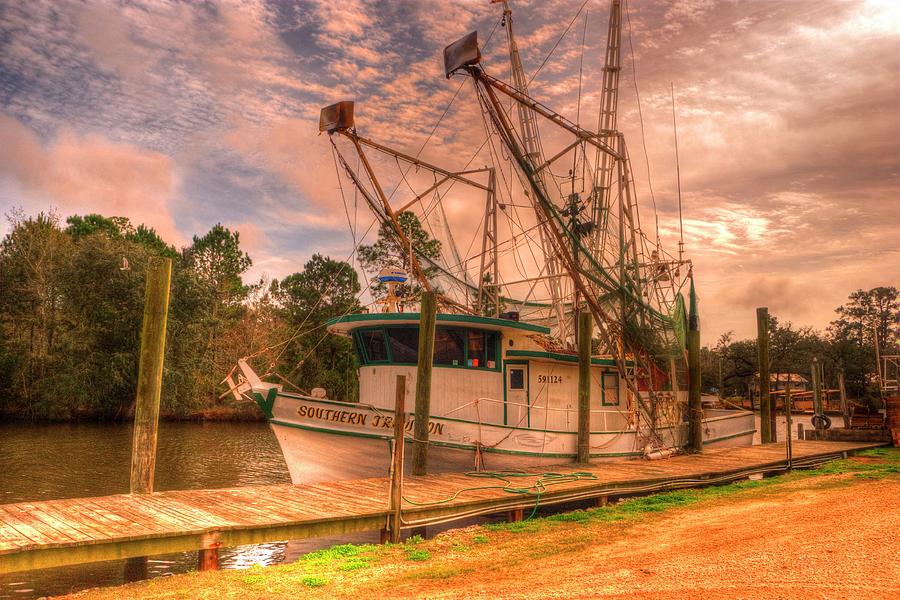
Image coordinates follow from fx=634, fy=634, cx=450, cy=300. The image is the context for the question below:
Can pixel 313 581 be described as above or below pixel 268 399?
below

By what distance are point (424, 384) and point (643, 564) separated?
258 inches

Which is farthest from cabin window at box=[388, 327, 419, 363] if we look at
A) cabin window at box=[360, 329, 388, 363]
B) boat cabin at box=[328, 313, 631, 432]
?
cabin window at box=[360, 329, 388, 363]

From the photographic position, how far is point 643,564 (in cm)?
757

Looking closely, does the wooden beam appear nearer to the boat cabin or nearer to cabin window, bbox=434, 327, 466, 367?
the boat cabin

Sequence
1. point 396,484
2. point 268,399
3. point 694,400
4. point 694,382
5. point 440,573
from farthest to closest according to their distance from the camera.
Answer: point 694,382 < point 694,400 < point 268,399 < point 396,484 < point 440,573

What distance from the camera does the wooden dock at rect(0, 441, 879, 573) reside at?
7.40m

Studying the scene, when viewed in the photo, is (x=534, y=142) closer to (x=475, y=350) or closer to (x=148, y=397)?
(x=475, y=350)

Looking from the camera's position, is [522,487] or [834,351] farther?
[834,351]

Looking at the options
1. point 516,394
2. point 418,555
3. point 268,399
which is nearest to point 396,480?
point 418,555

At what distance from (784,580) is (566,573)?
7.56 ft

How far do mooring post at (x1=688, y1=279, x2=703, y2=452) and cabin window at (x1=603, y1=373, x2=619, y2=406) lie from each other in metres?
2.47

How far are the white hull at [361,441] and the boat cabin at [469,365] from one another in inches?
25.9

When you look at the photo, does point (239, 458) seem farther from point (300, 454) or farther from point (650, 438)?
→ point (650, 438)

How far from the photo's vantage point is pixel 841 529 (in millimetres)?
8625
